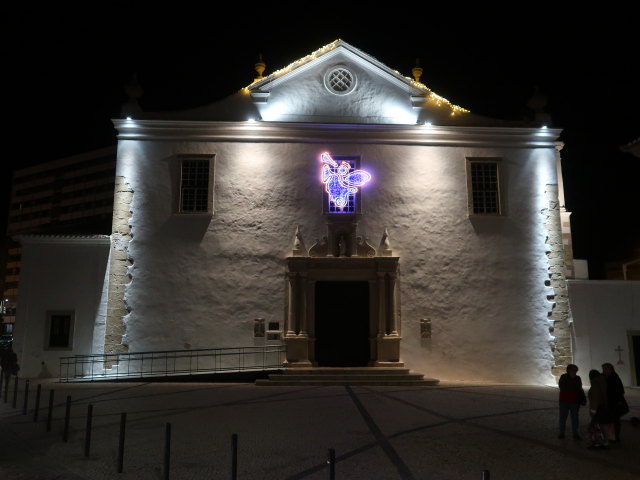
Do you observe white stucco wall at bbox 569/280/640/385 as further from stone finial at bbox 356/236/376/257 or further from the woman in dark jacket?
the woman in dark jacket

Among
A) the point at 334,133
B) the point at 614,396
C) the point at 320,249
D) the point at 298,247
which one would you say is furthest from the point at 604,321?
the point at 614,396

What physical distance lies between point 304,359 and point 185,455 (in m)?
10.4

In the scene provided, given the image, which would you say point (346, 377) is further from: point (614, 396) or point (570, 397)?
point (614, 396)

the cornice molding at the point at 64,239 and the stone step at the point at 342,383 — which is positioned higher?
the cornice molding at the point at 64,239

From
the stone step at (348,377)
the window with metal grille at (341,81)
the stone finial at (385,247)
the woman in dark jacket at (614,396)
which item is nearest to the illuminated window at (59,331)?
the stone step at (348,377)

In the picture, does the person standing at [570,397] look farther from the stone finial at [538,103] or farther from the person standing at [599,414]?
the stone finial at [538,103]

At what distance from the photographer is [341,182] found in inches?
776

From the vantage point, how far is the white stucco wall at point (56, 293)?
742 inches

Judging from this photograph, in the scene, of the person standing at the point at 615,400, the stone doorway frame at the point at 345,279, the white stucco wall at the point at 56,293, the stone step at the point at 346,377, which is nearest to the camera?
the person standing at the point at 615,400

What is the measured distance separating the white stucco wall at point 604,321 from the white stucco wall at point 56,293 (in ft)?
51.5

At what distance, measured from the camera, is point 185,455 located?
318 inches

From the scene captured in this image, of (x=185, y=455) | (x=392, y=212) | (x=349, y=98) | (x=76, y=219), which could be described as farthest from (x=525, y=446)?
(x=76, y=219)

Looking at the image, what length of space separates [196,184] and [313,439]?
12.5 meters

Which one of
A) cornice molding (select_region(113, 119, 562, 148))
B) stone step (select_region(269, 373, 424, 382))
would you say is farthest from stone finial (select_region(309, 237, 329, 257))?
stone step (select_region(269, 373, 424, 382))
